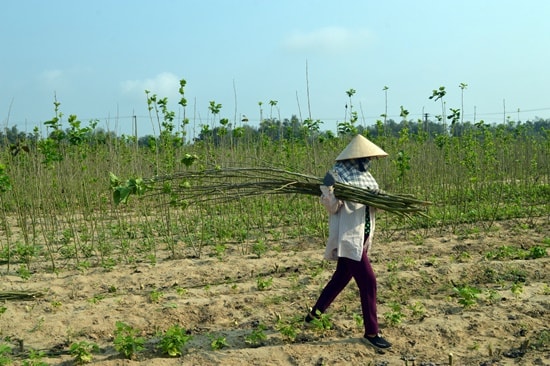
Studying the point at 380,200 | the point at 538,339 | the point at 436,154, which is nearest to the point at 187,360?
the point at 380,200

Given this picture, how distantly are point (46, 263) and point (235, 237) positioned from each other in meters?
2.19

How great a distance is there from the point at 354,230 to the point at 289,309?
3.71ft

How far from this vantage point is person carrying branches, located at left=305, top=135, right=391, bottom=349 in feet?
11.9

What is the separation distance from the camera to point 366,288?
11.9 ft

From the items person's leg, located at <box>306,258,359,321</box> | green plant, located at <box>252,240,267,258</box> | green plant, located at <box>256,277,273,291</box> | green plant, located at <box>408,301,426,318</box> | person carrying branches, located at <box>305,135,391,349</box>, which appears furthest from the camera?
green plant, located at <box>252,240,267,258</box>

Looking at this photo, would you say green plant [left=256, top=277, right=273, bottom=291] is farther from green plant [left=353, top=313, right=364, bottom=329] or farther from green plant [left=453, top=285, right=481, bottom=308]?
green plant [left=453, top=285, right=481, bottom=308]

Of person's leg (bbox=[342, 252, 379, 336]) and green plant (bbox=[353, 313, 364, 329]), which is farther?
green plant (bbox=[353, 313, 364, 329])

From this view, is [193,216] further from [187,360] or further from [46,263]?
[187,360]

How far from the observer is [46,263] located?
6168mm

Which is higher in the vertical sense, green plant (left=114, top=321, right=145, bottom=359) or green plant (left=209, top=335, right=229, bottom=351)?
green plant (left=114, top=321, right=145, bottom=359)

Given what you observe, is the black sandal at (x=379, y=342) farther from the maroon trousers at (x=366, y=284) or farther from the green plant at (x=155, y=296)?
the green plant at (x=155, y=296)

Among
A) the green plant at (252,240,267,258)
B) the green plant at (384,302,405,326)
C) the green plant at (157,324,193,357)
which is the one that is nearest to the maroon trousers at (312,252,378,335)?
the green plant at (384,302,405,326)

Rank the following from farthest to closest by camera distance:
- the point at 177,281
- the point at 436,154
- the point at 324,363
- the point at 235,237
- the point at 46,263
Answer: the point at 436,154, the point at 235,237, the point at 46,263, the point at 177,281, the point at 324,363

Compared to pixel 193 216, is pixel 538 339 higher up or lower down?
lower down
